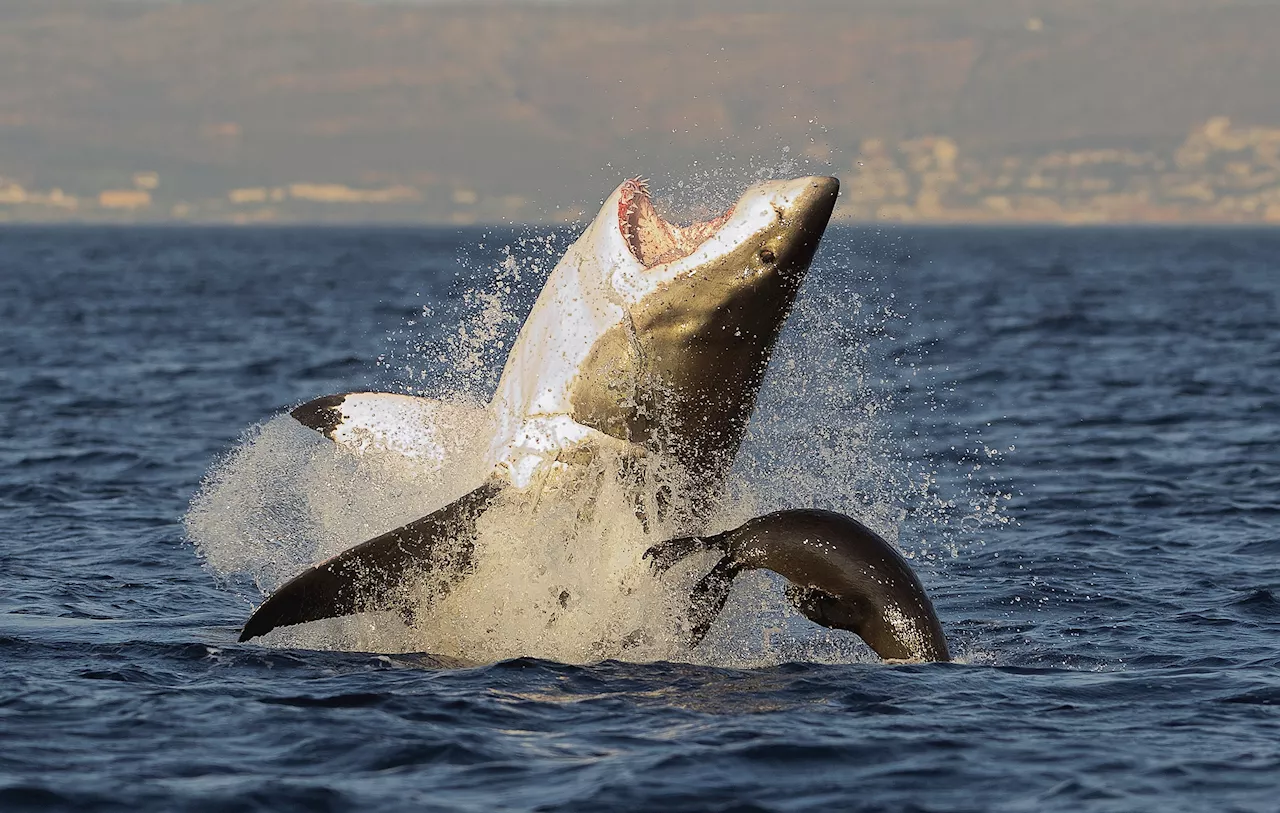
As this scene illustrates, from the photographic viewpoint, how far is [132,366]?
1492 inches

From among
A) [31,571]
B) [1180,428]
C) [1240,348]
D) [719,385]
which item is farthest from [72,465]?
[1240,348]

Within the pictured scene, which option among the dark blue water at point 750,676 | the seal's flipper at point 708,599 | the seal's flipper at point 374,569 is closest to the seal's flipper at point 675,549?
the seal's flipper at point 708,599

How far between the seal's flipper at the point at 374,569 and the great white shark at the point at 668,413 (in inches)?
0.4

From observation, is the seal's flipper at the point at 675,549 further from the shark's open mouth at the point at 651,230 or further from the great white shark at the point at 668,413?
the shark's open mouth at the point at 651,230

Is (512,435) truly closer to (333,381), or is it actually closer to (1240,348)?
(333,381)

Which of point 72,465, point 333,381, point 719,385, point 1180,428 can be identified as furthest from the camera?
point 333,381

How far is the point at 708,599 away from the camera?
12.1 m

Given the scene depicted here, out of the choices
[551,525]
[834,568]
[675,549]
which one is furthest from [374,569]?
[834,568]

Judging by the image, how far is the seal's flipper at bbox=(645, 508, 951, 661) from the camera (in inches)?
453

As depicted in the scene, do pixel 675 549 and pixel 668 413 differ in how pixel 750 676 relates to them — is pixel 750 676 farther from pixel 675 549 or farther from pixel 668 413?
pixel 668 413

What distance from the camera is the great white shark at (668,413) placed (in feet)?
37.6

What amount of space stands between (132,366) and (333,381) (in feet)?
19.6

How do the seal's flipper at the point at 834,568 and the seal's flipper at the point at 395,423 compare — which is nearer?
the seal's flipper at the point at 834,568

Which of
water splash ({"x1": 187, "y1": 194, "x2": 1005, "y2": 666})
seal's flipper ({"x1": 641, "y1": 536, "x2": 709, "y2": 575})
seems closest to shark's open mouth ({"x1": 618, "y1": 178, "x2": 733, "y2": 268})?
water splash ({"x1": 187, "y1": 194, "x2": 1005, "y2": 666})
